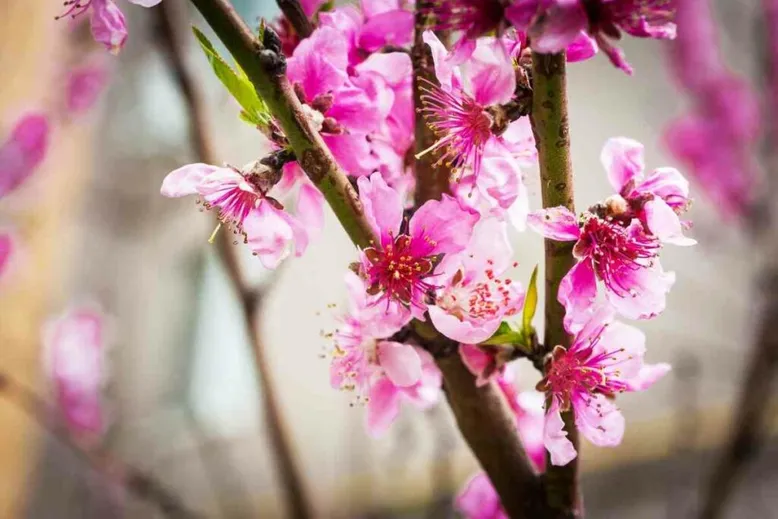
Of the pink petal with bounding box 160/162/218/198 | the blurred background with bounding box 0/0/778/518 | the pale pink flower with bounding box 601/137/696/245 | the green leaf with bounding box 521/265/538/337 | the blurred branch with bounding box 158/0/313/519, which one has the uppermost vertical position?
the pink petal with bounding box 160/162/218/198

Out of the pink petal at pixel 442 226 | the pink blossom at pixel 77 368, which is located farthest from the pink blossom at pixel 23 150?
the pink petal at pixel 442 226

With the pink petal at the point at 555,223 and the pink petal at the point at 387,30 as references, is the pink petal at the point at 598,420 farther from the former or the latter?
the pink petal at the point at 387,30

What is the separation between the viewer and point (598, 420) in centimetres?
33

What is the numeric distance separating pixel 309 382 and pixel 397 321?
1.53 metres

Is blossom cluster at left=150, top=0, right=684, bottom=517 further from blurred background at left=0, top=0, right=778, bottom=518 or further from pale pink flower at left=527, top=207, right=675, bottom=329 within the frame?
blurred background at left=0, top=0, right=778, bottom=518

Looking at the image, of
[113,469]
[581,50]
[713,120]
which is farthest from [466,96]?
[713,120]

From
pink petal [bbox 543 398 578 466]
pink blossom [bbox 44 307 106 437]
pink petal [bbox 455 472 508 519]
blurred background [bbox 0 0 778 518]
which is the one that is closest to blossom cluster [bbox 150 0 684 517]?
pink petal [bbox 543 398 578 466]

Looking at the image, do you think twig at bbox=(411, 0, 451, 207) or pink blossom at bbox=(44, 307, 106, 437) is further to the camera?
pink blossom at bbox=(44, 307, 106, 437)

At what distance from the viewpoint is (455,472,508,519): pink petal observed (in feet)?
1.45

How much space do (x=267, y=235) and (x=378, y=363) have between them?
9 centimetres

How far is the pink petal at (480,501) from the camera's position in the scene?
443 mm

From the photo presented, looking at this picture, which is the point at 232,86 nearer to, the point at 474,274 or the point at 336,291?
the point at 474,274

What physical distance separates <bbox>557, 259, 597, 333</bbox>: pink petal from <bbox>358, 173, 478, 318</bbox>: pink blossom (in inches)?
2.0

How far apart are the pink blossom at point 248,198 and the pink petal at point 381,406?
102 mm
